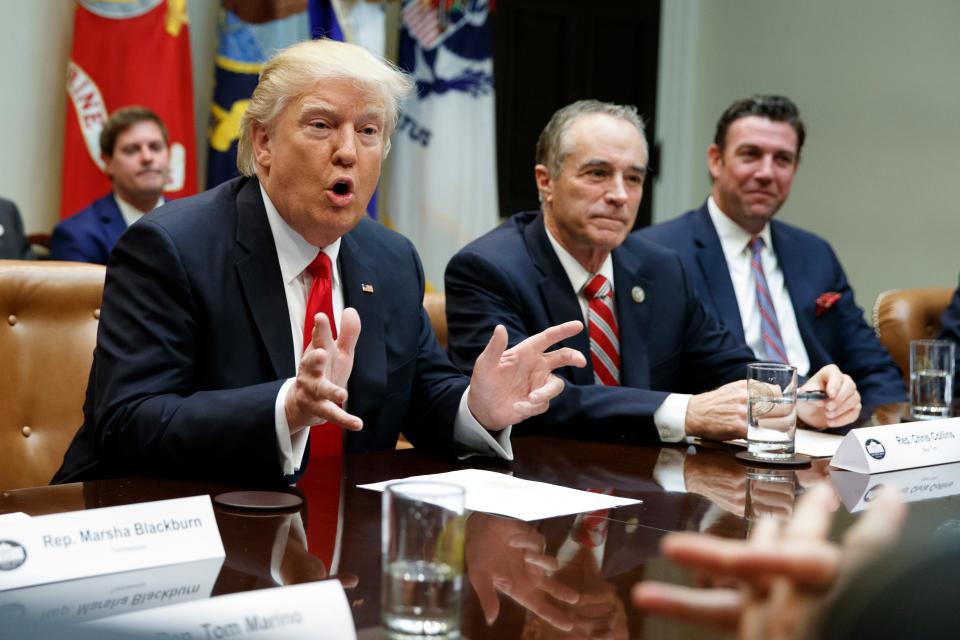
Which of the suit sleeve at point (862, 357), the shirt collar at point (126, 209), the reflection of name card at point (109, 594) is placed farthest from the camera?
the shirt collar at point (126, 209)

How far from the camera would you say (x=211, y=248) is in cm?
196

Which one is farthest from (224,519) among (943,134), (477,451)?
(943,134)

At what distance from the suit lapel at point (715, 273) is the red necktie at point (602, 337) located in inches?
32.9

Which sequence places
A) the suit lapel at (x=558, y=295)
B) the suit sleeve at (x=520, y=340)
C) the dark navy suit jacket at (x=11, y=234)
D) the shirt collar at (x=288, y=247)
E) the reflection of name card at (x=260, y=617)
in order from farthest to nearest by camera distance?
1. the dark navy suit jacket at (x=11, y=234)
2. the suit lapel at (x=558, y=295)
3. the suit sleeve at (x=520, y=340)
4. the shirt collar at (x=288, y=247)
5. the reflection of name card at (x=260, y=617)

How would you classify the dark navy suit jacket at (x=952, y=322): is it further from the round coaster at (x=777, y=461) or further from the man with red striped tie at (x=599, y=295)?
the round coaster at (x=777, y=461)

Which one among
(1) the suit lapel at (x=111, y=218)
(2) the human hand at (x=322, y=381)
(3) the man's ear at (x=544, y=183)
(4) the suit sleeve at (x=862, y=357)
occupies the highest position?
(3) the man's ear at (x=544, y=183)

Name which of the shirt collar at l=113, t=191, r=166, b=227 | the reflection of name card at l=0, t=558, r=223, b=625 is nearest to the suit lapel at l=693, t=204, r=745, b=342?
the shirt collar at l=113, t=191, r=166, b=227

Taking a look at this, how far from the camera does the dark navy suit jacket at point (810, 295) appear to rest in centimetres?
356

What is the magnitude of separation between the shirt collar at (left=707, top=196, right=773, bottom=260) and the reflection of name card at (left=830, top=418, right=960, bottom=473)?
1769 millimetres

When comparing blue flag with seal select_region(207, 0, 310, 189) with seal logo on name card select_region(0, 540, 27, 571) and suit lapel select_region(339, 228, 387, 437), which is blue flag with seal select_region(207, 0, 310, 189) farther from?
seal logo on name card select_region(0, 540, 27, 571)

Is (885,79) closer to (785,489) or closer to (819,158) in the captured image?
(819,158)

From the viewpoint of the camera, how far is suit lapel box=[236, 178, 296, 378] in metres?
1.93

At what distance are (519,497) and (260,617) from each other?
74 cm

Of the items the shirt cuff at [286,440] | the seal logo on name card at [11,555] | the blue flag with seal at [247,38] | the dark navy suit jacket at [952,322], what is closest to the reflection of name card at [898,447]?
the shirt cuff at [286,440]
